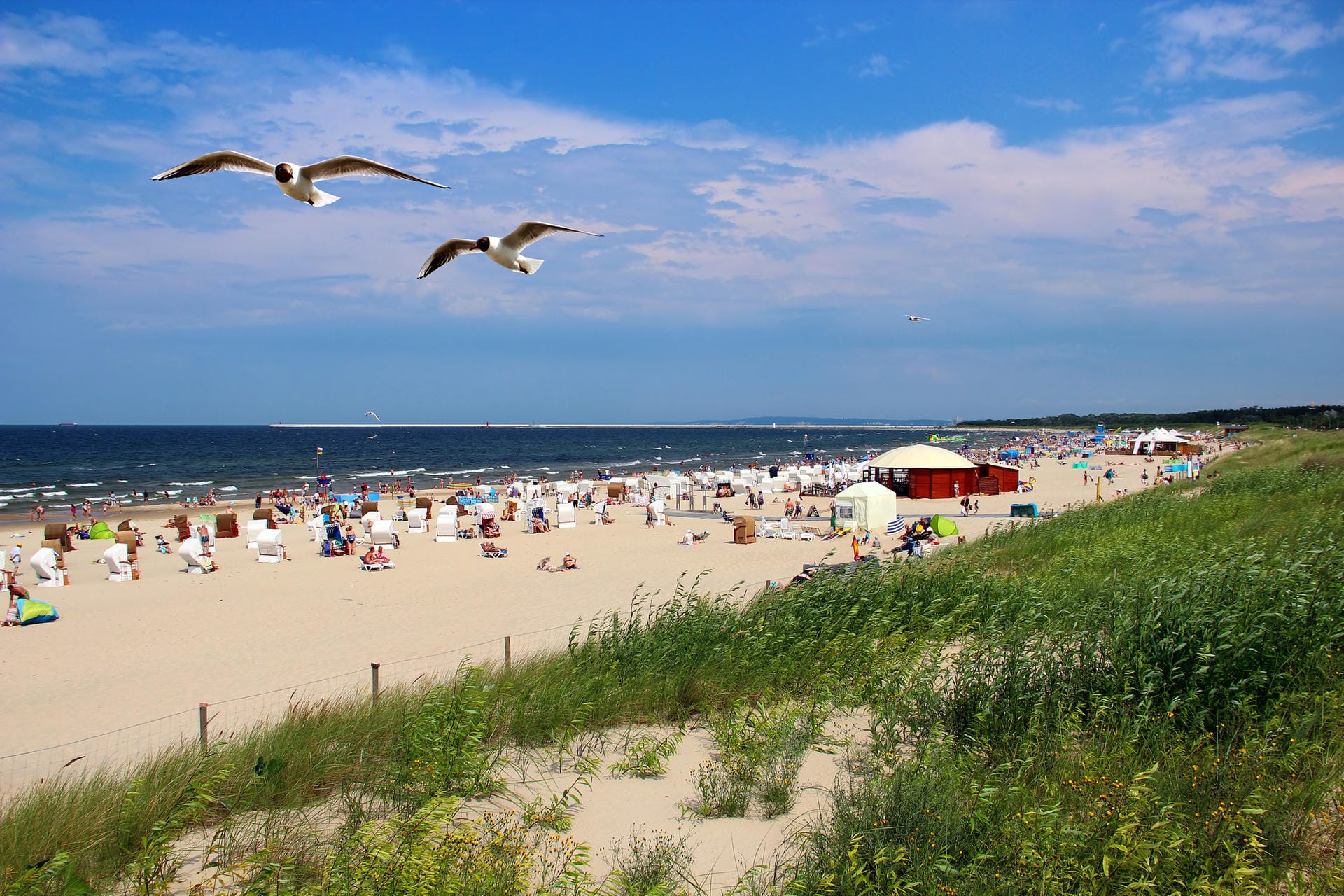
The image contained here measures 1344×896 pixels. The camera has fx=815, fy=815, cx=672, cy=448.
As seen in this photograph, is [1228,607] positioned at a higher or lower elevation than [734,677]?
higher

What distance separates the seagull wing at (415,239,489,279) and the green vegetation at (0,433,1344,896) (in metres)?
2.99

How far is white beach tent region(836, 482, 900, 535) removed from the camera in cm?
2209

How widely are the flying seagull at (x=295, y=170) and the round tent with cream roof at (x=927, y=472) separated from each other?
2714cm

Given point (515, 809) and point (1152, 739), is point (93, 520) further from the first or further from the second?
point (1152, 739)

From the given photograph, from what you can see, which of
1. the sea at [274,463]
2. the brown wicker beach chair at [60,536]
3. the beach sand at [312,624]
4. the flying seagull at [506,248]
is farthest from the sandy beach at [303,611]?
the sea at [274,463]

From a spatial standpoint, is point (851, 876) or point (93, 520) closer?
point (851, 876)

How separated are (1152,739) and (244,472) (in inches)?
2320

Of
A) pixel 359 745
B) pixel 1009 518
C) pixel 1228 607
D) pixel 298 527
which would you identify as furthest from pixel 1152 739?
pixel 298 527

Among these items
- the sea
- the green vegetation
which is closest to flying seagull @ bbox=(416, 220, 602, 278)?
the green vegetation

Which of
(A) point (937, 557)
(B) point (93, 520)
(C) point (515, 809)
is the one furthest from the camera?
(B) point (93, 520)

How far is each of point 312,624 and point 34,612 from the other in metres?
4.71

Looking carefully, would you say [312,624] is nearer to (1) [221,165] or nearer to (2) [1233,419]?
(1) [221,165]

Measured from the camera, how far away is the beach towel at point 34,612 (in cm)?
1353

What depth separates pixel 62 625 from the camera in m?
13.5
